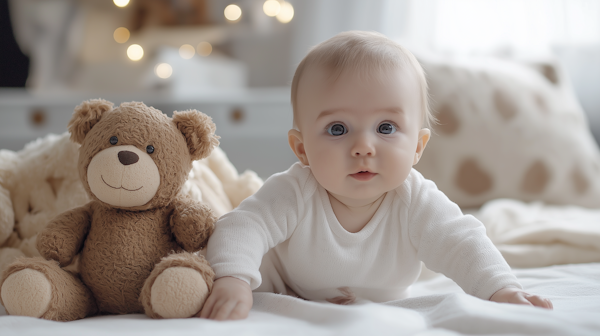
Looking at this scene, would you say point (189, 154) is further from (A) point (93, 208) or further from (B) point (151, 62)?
(B) point (151, 62)

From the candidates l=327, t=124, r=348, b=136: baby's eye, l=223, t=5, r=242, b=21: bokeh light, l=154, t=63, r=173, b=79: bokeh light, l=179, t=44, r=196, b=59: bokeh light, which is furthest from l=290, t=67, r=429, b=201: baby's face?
l=223, t=5, r=242, b=21: bokeh light

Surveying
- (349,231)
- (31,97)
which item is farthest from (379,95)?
(31,97)

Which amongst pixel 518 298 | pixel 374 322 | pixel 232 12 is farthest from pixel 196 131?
pixel 232 12

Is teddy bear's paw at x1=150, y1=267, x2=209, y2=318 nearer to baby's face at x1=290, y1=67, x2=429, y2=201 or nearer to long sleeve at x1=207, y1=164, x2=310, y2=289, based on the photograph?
→ long sleeve at x1=207, y1=164, x2=310, y2=289


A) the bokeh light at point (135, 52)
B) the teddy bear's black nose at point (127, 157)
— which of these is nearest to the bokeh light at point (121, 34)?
the bokeh light at point (135, 52)

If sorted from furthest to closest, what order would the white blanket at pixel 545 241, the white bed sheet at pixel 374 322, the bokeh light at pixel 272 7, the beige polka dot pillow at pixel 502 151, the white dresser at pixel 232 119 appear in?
the bokeh light at pixel 272 7, the white dresser at pixel 232 119, the beige polka dot pillow at pixel 502 151, the white blanket at pixel 545 241, the white bed sheet at pixel 374 322

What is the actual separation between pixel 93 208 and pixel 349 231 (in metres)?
0.39

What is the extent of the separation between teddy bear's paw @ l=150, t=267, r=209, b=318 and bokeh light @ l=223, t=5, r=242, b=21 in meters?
2.18

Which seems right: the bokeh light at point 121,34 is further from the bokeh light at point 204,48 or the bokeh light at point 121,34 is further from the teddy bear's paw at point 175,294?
the teddy bear's paw at point 175,294

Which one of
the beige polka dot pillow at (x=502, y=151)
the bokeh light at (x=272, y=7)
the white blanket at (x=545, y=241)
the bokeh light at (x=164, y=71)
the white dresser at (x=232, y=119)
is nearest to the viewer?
the white blanket at (x=545, y=241)

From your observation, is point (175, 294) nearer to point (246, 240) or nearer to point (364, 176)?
point (246, 240)

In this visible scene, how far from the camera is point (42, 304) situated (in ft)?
1.96

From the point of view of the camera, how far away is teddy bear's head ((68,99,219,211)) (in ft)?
2.09

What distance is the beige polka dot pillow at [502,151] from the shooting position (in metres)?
1.46
